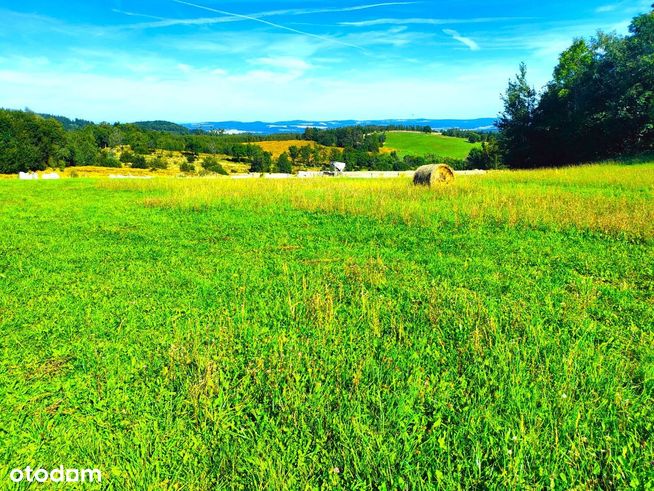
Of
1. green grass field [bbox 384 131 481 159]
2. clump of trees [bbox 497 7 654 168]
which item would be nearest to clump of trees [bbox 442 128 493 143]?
green grass field [bbox 384 131 481 159]

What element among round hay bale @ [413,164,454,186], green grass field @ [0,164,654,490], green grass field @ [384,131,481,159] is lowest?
green grass field @ [0,164,654,490]

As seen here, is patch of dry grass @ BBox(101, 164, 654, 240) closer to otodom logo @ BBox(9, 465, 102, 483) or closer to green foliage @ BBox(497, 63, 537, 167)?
otodom logo @ BBox(9, 465, 102, 483)

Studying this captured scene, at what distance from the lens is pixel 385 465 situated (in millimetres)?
2502

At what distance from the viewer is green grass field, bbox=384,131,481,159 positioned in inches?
4104

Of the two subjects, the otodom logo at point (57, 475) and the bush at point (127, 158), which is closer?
the otodom logo at point (57, 475)

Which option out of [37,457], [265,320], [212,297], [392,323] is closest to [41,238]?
[212,297]

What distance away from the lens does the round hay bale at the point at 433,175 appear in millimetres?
17812

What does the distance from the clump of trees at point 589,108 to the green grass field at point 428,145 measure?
5986 cm

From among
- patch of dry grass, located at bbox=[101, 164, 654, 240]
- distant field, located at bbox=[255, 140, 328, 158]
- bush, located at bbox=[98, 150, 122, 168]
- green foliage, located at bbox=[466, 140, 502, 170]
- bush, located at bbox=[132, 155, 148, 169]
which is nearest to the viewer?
patch of dry grass, located at bbox=[101, 164, 654, 240]

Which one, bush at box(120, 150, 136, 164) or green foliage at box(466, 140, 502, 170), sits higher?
bush at box(120, 150, 136, 164)

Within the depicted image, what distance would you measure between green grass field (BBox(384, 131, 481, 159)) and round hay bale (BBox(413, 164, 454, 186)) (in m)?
85.7

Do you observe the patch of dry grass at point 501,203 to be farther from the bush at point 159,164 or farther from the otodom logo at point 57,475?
the bush at point 159,164

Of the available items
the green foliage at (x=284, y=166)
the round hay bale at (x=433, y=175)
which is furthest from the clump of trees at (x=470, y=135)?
the round hay bale at (x=433, y=175)

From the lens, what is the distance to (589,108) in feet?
104
